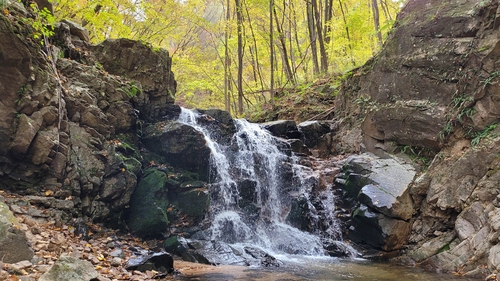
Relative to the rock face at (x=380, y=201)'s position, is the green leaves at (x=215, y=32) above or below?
above

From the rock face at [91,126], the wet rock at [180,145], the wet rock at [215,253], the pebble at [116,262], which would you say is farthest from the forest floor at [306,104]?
the pebble at [116,262]

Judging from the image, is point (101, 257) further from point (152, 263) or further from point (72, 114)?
point (72, 114)

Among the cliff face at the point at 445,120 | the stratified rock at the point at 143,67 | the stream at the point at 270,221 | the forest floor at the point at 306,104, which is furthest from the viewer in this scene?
the forest floor at the point at 306,104

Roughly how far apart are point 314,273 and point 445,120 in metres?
5.80

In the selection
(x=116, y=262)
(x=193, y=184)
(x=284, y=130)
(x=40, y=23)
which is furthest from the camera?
(x=284, y=130)

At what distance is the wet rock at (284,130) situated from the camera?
1359 centimetres

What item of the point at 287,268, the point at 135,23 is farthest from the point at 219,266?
the point at 135,23

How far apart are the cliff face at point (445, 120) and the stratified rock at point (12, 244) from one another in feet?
25.0

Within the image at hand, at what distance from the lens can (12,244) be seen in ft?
14.0

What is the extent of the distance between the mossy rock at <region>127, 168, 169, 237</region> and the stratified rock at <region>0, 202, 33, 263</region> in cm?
411

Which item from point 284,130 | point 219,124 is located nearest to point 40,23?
point 219,124

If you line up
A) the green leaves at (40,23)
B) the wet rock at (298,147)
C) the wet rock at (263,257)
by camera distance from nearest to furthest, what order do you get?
the green leaves at (40,23)
the wet rock at (263,257)
the wet rock at (298,147)

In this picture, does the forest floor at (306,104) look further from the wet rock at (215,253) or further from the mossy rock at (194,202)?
the wet rock at (215,253)

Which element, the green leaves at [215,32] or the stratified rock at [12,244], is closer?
the stratified rock at [12,244]
